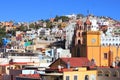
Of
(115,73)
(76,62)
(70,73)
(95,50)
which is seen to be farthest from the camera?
(95,50)

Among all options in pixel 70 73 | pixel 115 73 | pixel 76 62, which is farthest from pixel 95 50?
pixel 70 73

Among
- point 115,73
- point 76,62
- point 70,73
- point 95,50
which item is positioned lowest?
point 115,73

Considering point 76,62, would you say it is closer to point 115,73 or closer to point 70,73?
point 115,73

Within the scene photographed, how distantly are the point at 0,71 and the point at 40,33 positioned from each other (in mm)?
75111

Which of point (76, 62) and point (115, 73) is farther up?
point (76, 62)

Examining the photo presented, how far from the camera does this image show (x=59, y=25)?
504 feet

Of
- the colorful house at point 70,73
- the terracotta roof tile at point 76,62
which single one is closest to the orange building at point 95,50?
the terracotta roof tile at point 76,62

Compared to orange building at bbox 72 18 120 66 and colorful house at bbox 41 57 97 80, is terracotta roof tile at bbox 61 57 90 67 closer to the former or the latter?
colorful house at bbox 41 57 97 80

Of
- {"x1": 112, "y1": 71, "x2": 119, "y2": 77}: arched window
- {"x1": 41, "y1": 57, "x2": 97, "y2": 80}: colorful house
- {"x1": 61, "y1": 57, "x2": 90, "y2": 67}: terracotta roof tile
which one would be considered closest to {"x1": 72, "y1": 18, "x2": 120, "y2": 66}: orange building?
{"x1": 61, "y1": 57, "x2": 90, "y2": 67}: terracotta roof tile

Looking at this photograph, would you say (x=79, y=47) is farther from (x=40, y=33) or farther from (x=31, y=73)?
(x=40, y=33)

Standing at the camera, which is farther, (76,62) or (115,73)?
(76,62)

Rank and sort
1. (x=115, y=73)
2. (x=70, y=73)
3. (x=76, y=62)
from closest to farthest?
(x=70, y=73), (x=115, y=73), (x=76, y=62)

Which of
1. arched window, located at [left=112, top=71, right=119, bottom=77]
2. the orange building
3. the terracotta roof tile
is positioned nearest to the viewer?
arched window, located at [left=112, top=71, right=119, bottom=77]

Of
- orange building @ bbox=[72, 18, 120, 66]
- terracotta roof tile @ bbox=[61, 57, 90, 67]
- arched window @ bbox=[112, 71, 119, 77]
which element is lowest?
arched window @ bbox=[112, 71, 119, 77]
